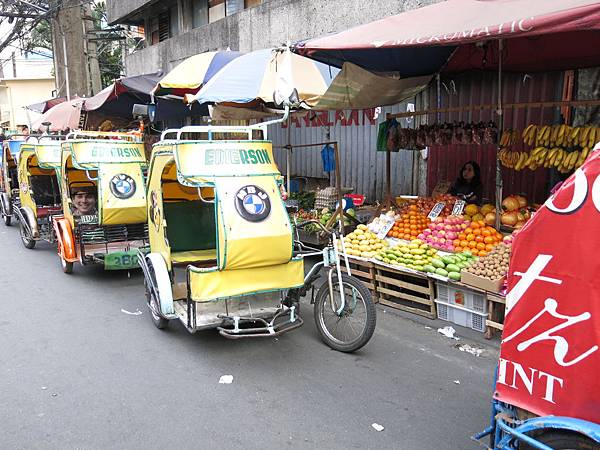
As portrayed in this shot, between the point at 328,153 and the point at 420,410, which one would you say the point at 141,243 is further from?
the point at 420,410

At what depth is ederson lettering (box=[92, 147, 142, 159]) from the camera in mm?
7355

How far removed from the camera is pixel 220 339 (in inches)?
204

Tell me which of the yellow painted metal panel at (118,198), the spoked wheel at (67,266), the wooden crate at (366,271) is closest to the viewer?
the wooden crate at (366,271)

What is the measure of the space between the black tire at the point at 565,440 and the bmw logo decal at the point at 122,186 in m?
6.18

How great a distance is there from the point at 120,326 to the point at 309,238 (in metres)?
3.66

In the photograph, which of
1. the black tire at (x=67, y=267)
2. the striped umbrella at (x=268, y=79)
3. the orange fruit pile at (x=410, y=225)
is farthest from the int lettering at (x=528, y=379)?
the black tire at (x=67, y=267)

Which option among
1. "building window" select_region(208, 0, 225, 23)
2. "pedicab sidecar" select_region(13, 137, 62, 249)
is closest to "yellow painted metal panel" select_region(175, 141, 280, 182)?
"pedicab sidecar" select_region(13, 137, 62, 249)

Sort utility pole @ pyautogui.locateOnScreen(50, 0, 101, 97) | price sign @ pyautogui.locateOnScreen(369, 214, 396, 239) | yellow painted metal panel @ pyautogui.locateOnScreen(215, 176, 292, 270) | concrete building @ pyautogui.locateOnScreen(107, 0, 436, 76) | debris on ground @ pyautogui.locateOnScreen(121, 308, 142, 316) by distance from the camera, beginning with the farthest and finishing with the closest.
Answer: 1. utility pole @ pyautogui.locateOnScreen(50, 0, 101, 97)
2. concrete building @ pyautogui.locateOnScreen(107, 0, 436, 76)
3. price sign @ pyautogui.locateOnScreen(369, 214, 396, 239)
4. debris on ground @ pyautogui.locateOnScreen(121, 308, 142, 316)
5. yellow painted metal panel @ pyautogui.locateOnScreen(215, 176, 292, 270)

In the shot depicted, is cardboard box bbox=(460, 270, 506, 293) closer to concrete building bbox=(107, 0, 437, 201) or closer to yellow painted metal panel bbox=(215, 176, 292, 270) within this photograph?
yellow painted metal panel bbox=(215, 176, 292, 270)

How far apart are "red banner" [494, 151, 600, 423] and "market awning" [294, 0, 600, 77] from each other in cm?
222

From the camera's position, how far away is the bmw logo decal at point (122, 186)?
7.13m

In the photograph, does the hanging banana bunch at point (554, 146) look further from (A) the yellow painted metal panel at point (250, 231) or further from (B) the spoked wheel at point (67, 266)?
(B) the spoked wheel at point (67, 266)

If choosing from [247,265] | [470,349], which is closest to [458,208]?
[470,349]

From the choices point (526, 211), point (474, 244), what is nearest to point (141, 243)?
point (474, 244)
